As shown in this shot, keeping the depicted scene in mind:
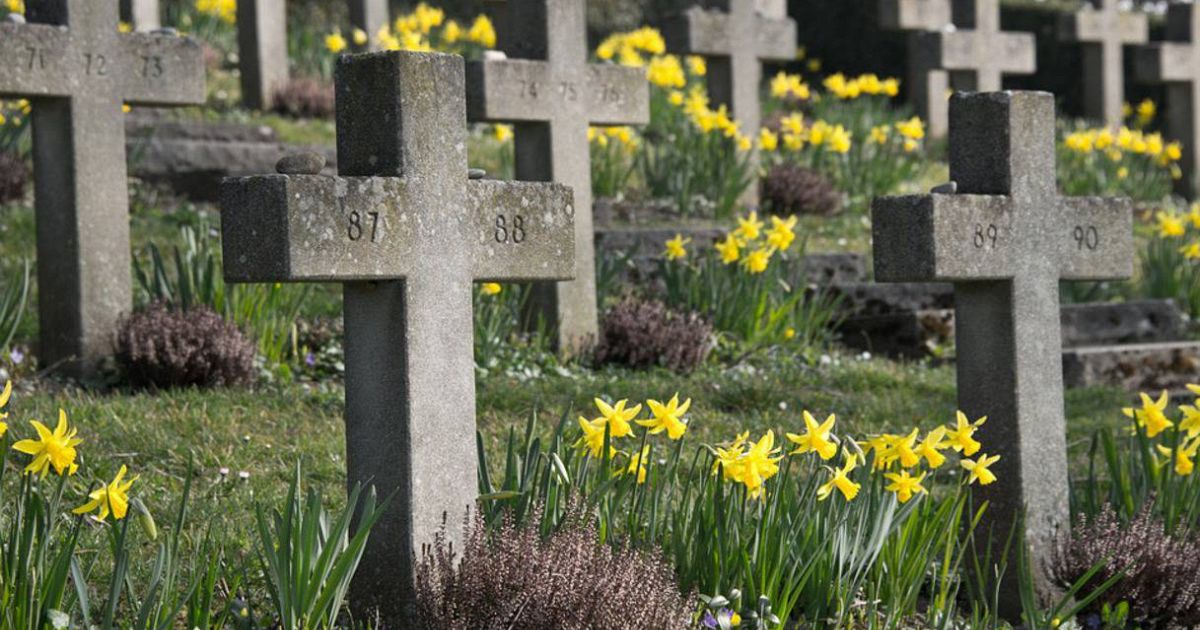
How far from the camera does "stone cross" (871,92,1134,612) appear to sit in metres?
4.59

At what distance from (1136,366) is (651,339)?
260 centimetres

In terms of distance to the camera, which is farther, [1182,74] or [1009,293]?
[1182,74]

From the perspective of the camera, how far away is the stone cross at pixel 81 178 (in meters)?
6.61

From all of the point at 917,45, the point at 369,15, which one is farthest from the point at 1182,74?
the point at 369,15

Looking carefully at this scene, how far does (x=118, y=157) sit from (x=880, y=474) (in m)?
3.79

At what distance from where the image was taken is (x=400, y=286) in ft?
12.3

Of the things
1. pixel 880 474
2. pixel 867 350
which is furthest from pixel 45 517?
pixel 867 350

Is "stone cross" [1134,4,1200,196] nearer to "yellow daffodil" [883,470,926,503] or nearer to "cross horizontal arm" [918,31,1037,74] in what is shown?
"cross horizontal arm" [918,31,1037,74]

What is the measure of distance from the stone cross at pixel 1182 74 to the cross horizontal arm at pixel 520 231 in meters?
10.2

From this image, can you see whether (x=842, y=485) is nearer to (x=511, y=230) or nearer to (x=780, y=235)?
(x=511, y=230)

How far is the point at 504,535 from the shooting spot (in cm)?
371

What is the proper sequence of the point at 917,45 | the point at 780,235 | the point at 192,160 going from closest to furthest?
the point at 780,235 → the point at 192,160 → the point at 917,45

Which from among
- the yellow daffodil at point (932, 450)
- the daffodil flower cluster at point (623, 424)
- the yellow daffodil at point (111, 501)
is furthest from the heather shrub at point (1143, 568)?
the yellow daffodil at point (111, 501)

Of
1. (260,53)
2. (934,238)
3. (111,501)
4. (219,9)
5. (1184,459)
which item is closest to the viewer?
(111,501)
